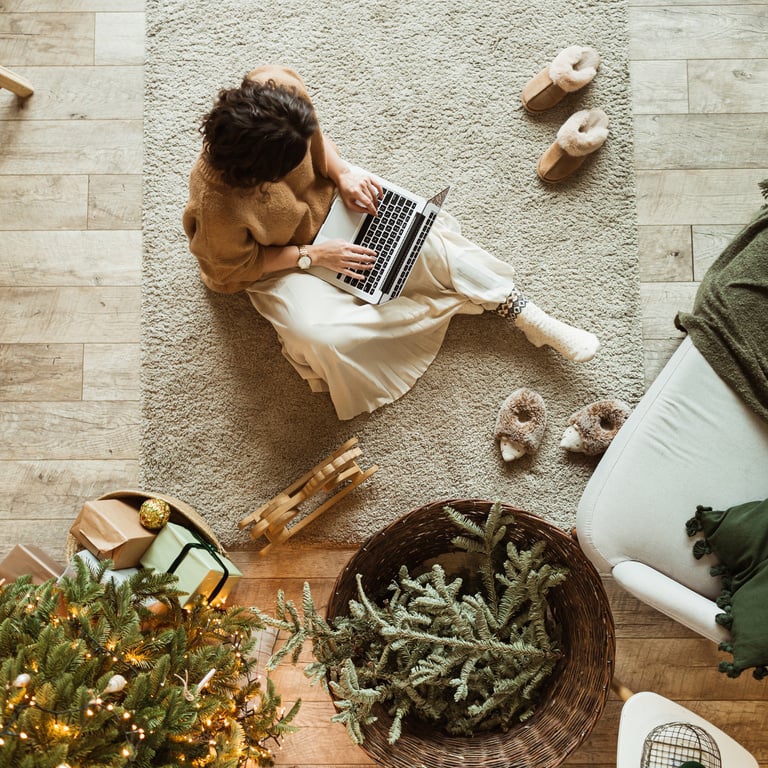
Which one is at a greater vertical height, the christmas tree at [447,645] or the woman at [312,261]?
the woman at [312,261]

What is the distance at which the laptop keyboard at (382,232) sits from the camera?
5.51 ft

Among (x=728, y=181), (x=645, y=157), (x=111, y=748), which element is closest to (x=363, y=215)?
(x=645, y=157)

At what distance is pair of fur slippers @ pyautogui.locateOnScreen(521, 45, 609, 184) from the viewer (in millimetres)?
1820

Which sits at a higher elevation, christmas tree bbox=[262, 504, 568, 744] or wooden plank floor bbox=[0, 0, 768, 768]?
wooden plank floor bbox=[0, 0, 768, 768]

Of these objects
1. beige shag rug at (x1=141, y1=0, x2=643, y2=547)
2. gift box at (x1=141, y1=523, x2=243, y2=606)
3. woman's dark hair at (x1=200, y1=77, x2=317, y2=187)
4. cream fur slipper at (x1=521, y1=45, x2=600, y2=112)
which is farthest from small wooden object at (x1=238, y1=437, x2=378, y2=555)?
cream fur slipper at (x1=521, y1=45, x2=600, y2=112)

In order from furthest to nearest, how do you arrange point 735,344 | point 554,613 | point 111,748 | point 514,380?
point 514,380, point 554,613, point 735,344, point 111,748

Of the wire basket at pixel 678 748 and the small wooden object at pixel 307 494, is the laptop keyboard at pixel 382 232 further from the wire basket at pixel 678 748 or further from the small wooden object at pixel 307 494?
the wire basket at pixel 678 748

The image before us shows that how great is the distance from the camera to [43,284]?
75.2 inches

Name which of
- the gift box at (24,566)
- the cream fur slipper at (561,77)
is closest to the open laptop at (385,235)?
the cream fur slipper at (561,77)

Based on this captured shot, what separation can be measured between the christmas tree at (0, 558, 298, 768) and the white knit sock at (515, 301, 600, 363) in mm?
991

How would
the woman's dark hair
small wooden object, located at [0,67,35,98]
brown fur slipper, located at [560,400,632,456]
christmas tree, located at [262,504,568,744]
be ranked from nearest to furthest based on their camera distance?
1. the woman's dark hair
2. christmas tree, located at [262,504,568,744]
3. brown fur slipper, located at [560,400,632,456]
4. small wooden object, located at [0,67,35,98]

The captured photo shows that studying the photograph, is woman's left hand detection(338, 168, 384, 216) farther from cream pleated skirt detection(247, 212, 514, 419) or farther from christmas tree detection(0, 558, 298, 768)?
christmas tree detection(0, 558, 298, 768)

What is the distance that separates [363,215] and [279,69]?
0.37 metres

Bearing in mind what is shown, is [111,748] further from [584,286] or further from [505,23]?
[505,23]
